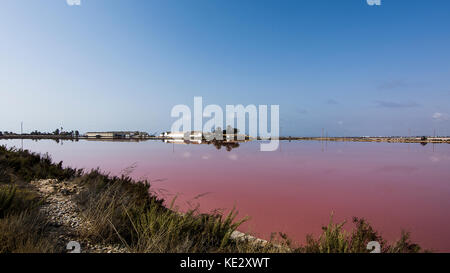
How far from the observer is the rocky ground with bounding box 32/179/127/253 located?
11.6 ft

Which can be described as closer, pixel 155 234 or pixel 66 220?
pixel 155 234

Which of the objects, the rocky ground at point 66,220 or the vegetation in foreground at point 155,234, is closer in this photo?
the vegetation in foreground at point 155,234

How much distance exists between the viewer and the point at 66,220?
4.38 meters

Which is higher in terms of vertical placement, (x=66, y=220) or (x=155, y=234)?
(x=155, y=234)

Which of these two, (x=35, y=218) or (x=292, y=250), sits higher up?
(x=35, y=218)

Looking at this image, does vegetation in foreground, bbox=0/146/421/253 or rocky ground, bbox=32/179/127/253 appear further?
rocky ground, bbox=32/179/127/253

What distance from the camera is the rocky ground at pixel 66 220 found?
3525 mm

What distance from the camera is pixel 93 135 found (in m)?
84.4
